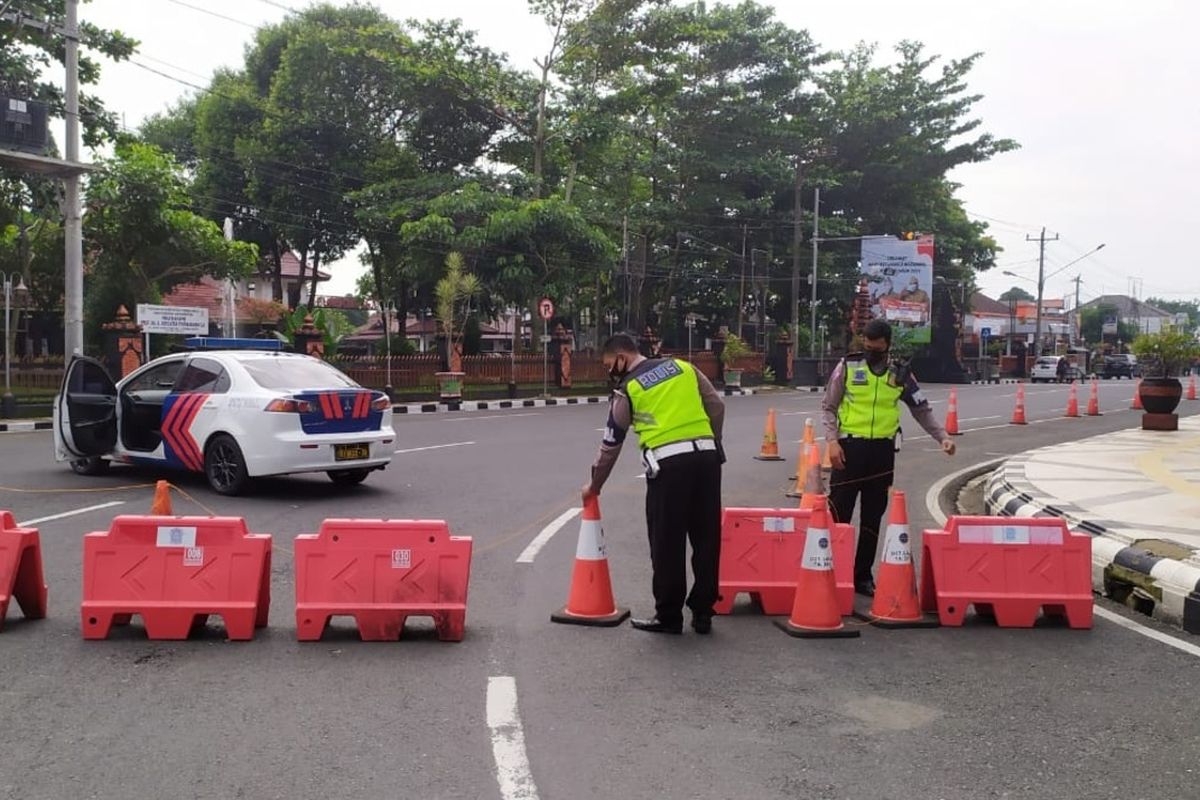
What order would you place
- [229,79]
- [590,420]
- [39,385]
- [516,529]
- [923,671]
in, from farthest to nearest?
1. [229,79]
2. [39,385]
3. [590,420]
4. [516,529]
5. [923,671]

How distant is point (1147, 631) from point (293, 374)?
26.6 feet

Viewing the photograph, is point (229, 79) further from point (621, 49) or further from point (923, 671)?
point (923, 671)

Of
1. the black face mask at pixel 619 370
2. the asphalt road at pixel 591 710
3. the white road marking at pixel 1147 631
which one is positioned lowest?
the white road marking at pixel 1147 631

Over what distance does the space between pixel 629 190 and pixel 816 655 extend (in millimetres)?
39158

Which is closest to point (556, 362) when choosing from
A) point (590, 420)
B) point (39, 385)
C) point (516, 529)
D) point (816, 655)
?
point (590, 420)

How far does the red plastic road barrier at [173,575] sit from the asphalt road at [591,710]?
14cm

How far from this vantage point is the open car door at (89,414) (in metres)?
Answer: 10.7

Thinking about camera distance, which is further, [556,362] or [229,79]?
[229,79]

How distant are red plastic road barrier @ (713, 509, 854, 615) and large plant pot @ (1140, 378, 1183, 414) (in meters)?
15.7

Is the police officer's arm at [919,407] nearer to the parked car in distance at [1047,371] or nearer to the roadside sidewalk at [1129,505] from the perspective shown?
the roadside sidewalk at [1129,505]

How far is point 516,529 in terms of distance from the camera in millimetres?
8742

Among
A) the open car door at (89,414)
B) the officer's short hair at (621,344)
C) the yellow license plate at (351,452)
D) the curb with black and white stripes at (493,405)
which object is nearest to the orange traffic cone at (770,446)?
the yellow license plate at (351,452)

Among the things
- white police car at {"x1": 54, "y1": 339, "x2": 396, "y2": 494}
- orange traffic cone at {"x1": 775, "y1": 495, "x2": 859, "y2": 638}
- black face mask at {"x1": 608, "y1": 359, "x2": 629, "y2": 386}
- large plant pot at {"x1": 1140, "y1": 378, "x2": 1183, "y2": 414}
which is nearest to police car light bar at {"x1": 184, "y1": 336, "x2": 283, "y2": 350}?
white police car at {"x1": 54, "y1": 339, "x2": 396, "y2": 494}

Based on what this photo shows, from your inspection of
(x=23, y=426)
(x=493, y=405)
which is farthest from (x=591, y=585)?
(x=493, y=405)
